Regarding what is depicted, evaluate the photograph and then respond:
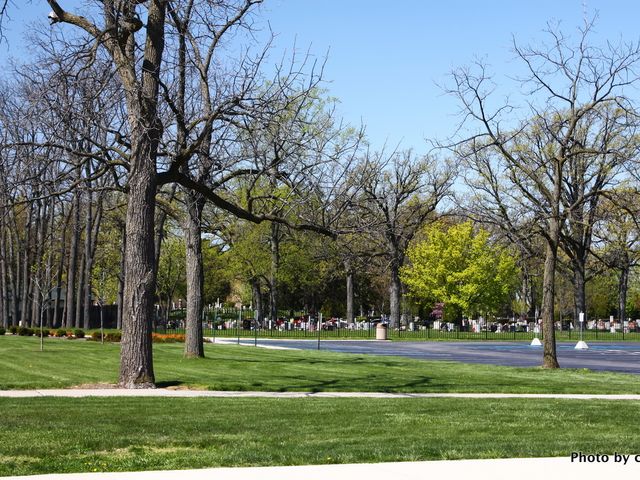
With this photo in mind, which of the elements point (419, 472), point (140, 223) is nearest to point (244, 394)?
point (140, 223)

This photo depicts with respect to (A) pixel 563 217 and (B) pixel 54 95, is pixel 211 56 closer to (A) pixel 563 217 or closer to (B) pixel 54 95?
(B) pixel 54 95

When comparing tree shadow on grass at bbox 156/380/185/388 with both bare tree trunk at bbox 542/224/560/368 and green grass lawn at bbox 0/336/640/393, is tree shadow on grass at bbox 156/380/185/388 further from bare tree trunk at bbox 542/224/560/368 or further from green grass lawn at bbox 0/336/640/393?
bare tree trunk at bbox 542/224/560/368

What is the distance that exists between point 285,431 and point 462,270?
59857mm

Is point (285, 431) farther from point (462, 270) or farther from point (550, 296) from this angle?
point (462, 270)

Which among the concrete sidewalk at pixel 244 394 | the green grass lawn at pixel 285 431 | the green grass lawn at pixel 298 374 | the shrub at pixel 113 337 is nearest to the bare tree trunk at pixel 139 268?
the concrete sidewalk at pixel 244 394

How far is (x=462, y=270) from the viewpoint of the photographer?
2776 inches

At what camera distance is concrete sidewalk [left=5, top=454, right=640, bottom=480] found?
8.52m

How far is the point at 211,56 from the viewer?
23531mm

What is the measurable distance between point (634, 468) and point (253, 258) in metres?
58.5

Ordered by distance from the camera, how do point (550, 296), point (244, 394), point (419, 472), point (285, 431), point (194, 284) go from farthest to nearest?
1. point (194, 284)
2. point (550, 296)
3. point (244, 394)
4. point (285, 431)
5. point (419, 472)

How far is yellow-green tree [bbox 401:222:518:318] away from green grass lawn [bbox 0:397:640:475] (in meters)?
53.2

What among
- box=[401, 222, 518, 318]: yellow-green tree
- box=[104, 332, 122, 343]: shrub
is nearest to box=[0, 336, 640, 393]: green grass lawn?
box=[104, 332, 122, 343]: shrub

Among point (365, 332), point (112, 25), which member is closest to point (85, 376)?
point (112, 25)

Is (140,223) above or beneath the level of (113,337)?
above
